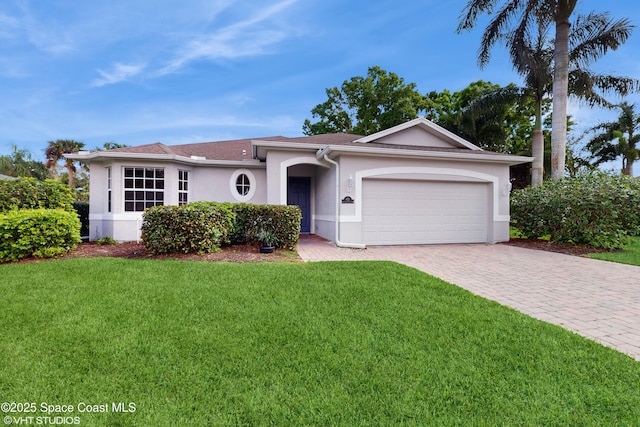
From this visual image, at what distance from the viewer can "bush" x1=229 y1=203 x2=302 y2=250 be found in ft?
28.1

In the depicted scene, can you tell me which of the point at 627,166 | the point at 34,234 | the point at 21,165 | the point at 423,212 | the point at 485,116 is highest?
the point at 485,116

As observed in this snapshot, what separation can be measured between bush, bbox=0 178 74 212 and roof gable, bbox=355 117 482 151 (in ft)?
33.2

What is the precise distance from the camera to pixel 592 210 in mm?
9477

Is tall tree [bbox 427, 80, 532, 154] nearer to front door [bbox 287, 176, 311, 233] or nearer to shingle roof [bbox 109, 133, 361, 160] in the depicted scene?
shingle roof [bbox 109, 133, 361, 160]

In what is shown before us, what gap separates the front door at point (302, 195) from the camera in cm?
1336

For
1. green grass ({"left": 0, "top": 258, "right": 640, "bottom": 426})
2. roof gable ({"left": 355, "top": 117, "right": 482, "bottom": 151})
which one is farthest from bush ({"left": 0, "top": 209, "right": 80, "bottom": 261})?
roof gable ({"left": 355, "top": 117, "right": 482, "bottom": 151})

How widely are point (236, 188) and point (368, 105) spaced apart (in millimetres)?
18314

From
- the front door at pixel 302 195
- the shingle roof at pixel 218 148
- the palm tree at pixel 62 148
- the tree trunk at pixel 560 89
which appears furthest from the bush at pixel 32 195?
the palm tree at pixel 62 148

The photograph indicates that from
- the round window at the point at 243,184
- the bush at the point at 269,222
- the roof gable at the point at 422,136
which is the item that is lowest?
the bush at the point at 269,222

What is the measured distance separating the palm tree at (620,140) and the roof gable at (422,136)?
19243 millimetres

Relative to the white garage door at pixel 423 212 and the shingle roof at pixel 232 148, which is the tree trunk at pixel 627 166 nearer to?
the shingle roof at pixel 232 148

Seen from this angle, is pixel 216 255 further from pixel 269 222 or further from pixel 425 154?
pixel 425 154

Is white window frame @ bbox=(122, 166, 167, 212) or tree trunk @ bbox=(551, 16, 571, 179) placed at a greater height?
→ tree trunk @ bbox=(551, 16, 571, 179)

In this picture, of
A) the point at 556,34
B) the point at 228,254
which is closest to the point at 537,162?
the point at 556,34
